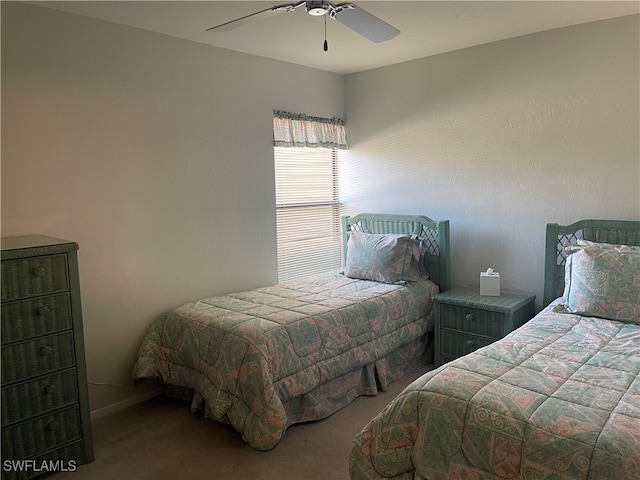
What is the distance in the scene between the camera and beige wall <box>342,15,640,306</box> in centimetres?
324

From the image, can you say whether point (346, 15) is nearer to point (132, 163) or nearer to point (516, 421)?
point (132, 163)

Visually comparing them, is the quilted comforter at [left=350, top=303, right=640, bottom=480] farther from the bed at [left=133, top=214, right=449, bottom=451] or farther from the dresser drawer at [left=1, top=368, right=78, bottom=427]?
the dresser drawer at [left=1, top=368, right=78, bottom=427]

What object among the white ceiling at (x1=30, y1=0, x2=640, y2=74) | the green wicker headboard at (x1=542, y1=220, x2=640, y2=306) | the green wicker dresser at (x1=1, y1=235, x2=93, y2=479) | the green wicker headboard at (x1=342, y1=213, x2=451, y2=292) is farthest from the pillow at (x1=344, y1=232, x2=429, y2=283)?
the green wicker dresser at (x1=1, y1=235, x2=93, y2=479)

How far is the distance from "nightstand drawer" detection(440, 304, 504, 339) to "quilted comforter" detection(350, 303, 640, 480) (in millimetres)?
989

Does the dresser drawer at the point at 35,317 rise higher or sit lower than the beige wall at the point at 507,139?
lower

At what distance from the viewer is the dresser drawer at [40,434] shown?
235 centimetres

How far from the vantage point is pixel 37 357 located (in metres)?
2.42

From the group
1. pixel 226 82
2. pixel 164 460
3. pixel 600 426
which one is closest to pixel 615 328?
pixel 600 426

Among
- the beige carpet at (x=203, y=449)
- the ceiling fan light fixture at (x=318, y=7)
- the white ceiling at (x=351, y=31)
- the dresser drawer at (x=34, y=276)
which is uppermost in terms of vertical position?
the white ceiling at (x=351, y=31)

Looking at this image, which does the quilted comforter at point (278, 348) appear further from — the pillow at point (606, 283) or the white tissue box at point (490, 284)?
the pillow at point (606, 283)

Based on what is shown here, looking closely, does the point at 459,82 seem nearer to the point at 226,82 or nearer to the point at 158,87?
the point at 226,82

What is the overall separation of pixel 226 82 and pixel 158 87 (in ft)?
1.83

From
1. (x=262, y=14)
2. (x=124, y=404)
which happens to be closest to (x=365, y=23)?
(x=262, y=14)

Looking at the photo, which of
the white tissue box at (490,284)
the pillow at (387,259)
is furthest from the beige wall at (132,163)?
the white tissue box at (490,284)
